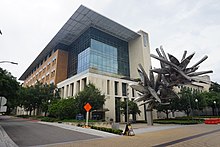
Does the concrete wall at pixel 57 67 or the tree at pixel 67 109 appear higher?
the concrete wall at pixel 57 67

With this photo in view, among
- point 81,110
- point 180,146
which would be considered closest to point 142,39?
point 81,110

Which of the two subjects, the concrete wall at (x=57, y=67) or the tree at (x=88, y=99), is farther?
the concrete wall at (x=57, y=67)

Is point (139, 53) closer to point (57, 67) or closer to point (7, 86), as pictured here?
point (57, 67)

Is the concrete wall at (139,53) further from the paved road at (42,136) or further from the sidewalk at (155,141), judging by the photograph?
the sidewalk at (155,141)

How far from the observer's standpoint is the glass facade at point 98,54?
1757 inches

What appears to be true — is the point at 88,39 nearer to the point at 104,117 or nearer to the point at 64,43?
the point at 64,43

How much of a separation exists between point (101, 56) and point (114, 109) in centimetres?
1516

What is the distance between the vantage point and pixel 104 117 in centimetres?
3809

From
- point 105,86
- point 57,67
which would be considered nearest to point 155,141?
point 105,86

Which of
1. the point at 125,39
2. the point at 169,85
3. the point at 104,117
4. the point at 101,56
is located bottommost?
the point at 104,117

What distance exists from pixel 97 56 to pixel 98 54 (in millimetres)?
864

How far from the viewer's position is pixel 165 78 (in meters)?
26.9

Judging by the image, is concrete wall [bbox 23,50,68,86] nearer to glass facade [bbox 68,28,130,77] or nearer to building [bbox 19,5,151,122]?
building [bbox 19,5,151,122]

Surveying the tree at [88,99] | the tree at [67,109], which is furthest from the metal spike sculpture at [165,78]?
the tree at [67,109]
